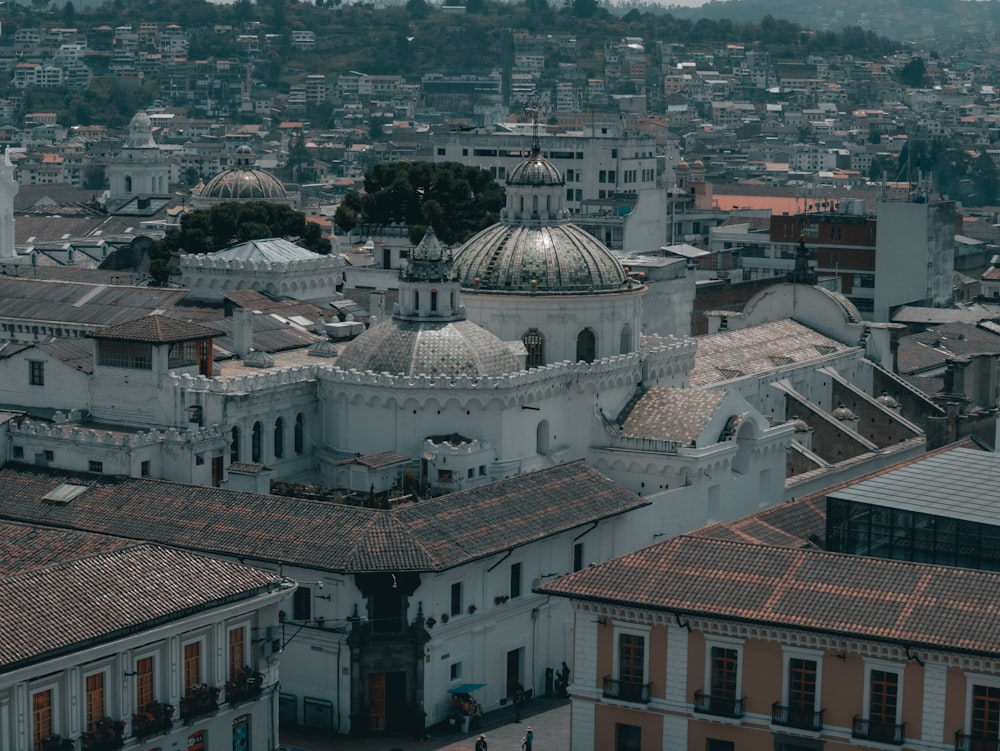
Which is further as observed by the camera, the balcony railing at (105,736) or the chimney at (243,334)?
the chimney at (243,334)

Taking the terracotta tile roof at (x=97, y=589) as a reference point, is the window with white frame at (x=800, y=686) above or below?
below

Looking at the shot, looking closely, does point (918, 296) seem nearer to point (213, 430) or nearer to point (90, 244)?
point (90, 244)

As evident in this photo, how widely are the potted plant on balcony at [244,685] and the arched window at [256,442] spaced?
17.7 m

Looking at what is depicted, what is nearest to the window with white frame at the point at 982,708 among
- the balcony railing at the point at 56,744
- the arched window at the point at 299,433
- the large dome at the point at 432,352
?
the balcony railing at the point at 56,744

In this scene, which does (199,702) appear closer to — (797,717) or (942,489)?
(797,717)

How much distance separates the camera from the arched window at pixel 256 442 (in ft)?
253

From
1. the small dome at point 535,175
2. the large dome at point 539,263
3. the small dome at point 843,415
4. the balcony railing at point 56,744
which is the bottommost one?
the balcony railing at point 56,744

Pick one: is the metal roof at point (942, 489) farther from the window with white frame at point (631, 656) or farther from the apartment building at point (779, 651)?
the window with white frame at point (631, 656)

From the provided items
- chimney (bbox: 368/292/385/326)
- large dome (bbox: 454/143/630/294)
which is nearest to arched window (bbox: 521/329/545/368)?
large dome (bbox: 454/143/630/294)

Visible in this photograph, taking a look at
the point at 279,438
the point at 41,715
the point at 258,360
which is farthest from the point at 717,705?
the point at 258,360

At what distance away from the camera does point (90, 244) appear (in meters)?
164

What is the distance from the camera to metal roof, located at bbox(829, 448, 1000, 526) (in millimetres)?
63812

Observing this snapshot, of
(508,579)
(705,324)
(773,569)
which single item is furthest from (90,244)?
(773,569)

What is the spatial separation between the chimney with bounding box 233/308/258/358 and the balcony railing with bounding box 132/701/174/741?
29177 millimetres
